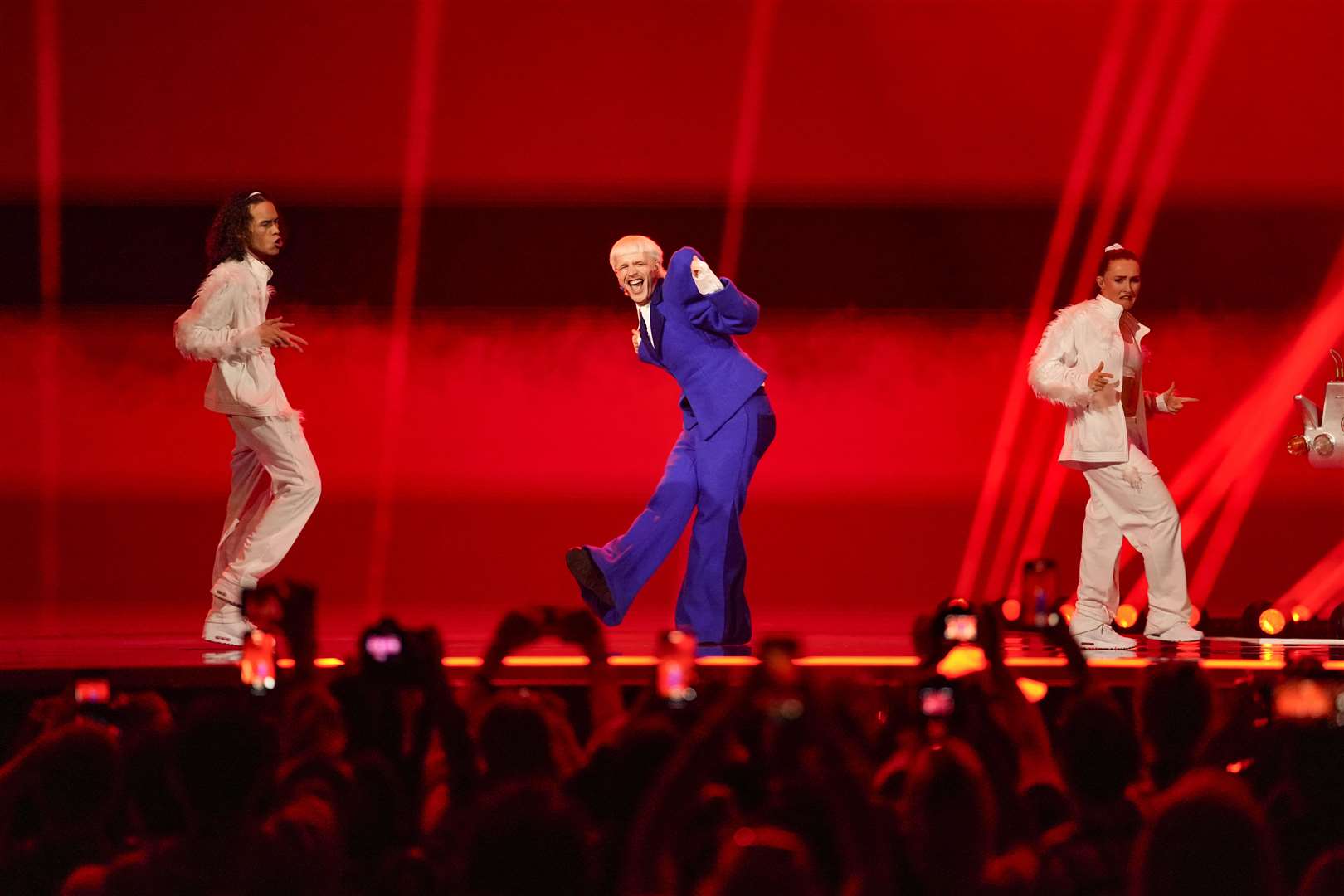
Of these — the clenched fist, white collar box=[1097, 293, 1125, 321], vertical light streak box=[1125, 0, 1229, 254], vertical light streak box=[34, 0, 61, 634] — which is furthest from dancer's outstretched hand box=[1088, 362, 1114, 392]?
vertical light streak box=[34, 0, 61, 634]

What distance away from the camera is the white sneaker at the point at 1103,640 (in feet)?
16.3

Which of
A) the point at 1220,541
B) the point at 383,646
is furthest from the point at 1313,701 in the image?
the point at 1220,541

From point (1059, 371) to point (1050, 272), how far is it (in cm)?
239

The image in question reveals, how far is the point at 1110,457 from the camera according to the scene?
16.8 feet

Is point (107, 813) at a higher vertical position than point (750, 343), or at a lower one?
lower

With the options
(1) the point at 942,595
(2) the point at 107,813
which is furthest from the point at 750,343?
(2) the point at 107,813

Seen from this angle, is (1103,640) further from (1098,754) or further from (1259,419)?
(1098,754)

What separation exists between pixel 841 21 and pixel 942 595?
2.64 meters

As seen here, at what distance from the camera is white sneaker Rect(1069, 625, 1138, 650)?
4957 mm

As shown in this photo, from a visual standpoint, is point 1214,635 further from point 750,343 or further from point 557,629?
point 557,629

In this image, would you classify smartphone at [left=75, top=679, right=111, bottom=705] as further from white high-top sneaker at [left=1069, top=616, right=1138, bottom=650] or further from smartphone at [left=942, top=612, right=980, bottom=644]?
white high-top sneaker at [left=1069, top=616, right=1138, bottom=650]

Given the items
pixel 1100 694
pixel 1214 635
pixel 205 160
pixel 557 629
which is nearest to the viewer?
pixel 1100 694

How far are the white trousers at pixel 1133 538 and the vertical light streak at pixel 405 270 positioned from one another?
11.0ft

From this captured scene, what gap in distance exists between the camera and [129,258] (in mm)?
7309
